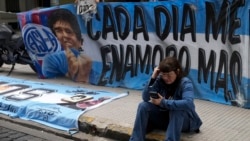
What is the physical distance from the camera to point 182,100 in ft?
13.4

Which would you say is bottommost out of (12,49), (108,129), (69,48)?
(108,129)

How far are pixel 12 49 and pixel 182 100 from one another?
557 cm

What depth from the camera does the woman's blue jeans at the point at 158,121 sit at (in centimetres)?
408

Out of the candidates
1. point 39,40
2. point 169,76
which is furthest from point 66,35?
point 169,76

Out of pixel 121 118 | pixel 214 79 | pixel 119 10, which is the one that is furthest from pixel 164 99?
pixel 119 10

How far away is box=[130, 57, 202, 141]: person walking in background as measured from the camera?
4078 mm

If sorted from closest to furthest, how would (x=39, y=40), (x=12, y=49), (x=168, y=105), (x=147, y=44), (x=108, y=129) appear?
(x=168, y=105)
(x=108, y=129)
(x=147, y=44)
(x=39, y=40)
(x=12, y=49)

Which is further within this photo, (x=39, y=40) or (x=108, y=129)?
(x=39, y=40)

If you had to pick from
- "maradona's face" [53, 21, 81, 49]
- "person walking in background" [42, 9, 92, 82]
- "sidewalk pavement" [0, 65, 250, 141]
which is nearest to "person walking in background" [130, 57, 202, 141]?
"sidewalk pavement" [0, 65, 250, 141]

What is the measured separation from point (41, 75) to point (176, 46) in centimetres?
318

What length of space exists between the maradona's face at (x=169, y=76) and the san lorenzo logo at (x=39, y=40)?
13.0 feet

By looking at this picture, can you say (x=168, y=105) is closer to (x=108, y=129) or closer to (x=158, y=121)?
(x=158, y=121)

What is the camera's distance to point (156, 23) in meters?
6.35

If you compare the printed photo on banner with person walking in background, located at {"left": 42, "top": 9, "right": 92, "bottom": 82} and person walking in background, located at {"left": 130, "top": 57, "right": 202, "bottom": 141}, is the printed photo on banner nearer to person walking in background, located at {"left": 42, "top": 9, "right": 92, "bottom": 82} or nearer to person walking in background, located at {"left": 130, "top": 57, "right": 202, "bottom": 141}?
person walking in background, located at {"left": 42, "top": 9, "right": 92, "bottom": 82}
